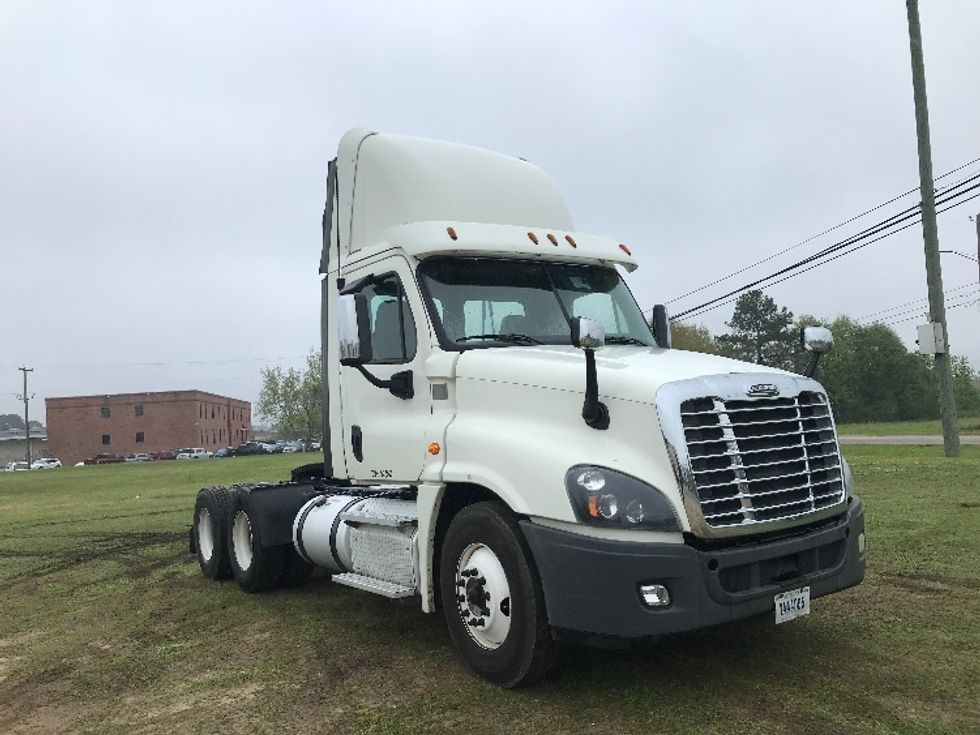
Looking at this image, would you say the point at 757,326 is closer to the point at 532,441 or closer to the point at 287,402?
the point at 287,402

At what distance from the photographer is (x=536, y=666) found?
4535 mm

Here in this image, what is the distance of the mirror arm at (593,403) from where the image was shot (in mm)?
4496

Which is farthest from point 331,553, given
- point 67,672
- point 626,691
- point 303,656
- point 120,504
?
point 120,504

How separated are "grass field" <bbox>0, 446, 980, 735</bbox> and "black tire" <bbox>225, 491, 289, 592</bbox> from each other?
204 millimetres

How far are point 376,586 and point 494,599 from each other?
1.41 m

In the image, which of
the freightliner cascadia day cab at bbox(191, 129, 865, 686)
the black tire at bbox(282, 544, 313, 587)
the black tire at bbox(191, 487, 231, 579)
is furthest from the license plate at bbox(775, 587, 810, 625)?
the black tire at bbox(191, 487, 231, 579)

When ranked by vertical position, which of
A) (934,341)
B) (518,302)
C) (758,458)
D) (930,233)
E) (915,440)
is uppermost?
(930,233)

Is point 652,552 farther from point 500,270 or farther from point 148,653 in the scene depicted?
point 148,653

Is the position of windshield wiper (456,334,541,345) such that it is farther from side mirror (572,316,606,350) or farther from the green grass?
the green grass

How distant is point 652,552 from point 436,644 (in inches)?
88.0

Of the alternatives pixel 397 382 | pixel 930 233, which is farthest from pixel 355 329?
pixel 930 233

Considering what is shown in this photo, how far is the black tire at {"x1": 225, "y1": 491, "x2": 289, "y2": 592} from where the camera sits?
7.71 meters

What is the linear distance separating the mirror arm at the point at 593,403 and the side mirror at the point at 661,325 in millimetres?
2171

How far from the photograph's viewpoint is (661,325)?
6773 millimetres
